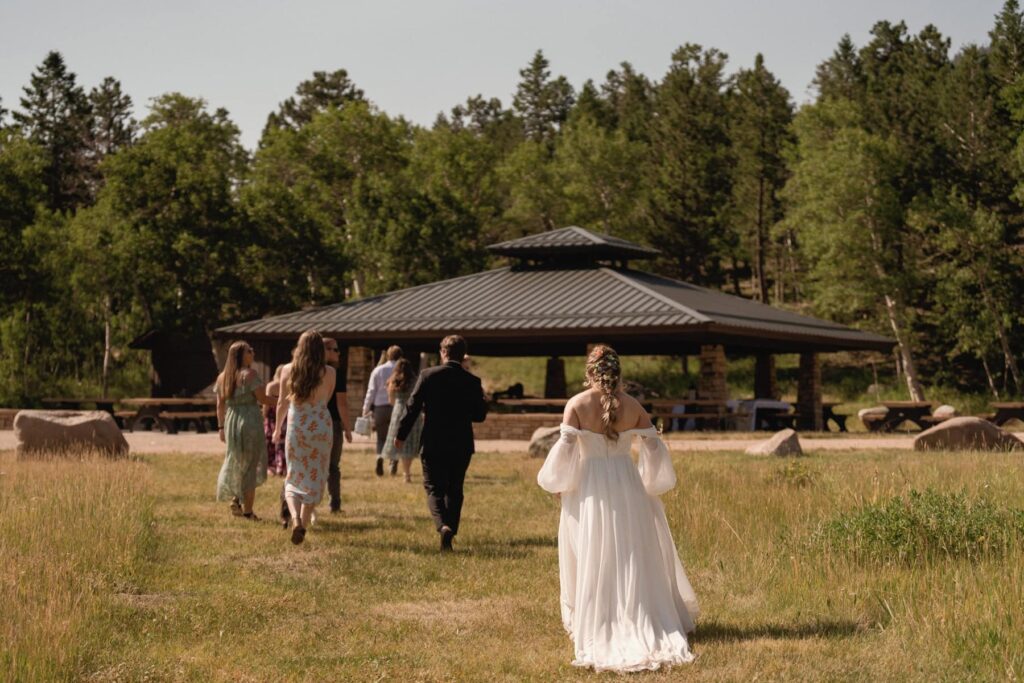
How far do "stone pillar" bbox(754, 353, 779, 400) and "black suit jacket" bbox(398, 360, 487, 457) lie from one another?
2588 centimetres

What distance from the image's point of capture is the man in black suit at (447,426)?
10.1 meters

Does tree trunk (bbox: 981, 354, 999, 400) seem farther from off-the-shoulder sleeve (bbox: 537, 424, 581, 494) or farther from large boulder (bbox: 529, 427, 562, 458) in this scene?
off-the-shoulder sleeve (bbox: 537, 424, 581, 494)

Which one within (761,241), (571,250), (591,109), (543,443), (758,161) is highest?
(591,109)

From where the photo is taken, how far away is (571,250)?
34.2 meters

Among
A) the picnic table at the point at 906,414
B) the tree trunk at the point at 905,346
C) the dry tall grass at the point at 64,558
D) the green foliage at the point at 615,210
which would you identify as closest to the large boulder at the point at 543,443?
the dry tall grass at the point at 64,558

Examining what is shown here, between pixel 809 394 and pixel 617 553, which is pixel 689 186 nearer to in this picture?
pixel 809 394

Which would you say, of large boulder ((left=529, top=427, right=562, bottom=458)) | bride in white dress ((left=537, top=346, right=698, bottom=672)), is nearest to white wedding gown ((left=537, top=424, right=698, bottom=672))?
bride in white dress ((left=537, top=346, right=698, bottom=672))

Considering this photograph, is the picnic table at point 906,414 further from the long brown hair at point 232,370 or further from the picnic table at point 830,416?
the long brown hair at point 232,370

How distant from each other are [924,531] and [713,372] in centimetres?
2080

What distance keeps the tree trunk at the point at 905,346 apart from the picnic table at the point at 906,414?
15.0m

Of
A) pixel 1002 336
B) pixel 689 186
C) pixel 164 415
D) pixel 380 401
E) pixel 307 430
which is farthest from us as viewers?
pixel 689 186

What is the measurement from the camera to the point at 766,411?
1260 inches

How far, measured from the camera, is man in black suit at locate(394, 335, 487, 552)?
1012cm

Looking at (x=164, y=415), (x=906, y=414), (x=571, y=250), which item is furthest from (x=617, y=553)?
(x=571, y=250)
